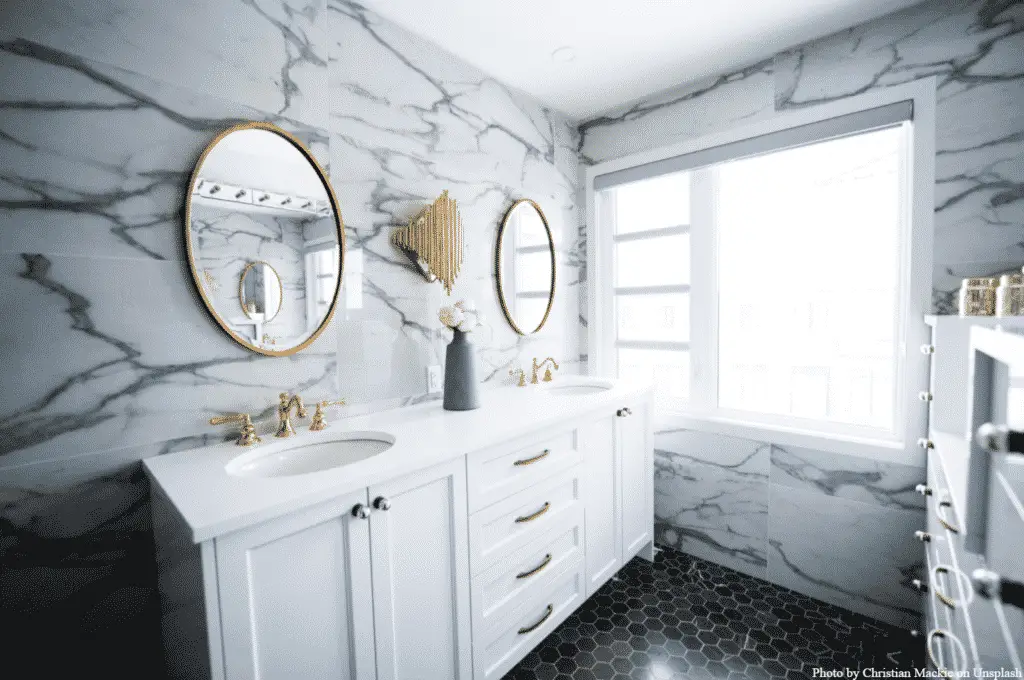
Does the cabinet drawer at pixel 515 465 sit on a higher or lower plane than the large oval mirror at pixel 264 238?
lower

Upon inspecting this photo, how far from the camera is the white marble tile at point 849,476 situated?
72.6 inches

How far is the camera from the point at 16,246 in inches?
43.1

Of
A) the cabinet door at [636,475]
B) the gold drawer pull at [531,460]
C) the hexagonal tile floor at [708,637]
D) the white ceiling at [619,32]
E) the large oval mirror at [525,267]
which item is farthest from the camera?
the large oval mirror at [525,267]

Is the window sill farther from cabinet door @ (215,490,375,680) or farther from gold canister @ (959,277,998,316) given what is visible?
cabinet door @ (215,490,375,680)

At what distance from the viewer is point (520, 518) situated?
155 cm

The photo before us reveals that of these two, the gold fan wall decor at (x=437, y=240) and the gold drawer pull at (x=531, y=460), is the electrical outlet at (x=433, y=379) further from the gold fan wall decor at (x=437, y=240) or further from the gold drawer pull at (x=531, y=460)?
the gold drawer pull at (x=531, y=460)

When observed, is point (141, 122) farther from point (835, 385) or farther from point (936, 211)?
point (835, 385)

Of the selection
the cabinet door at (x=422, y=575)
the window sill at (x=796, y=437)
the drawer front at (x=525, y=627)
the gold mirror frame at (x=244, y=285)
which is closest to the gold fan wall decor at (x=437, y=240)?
the gold mirror frame at (x=244, y=285)

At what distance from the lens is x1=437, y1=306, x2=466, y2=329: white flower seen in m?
1.82

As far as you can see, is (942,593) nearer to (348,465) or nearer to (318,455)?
(348,465)

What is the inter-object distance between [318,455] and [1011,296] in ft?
6.83

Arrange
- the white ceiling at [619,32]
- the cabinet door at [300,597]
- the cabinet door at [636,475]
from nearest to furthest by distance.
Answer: the cabinet door at [300,597] < the white ceiling at [619,32] < the cabinet door at [636,475]

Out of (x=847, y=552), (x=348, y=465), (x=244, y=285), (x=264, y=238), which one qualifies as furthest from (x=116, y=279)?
(x=847, y=552)

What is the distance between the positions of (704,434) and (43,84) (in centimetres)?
277
